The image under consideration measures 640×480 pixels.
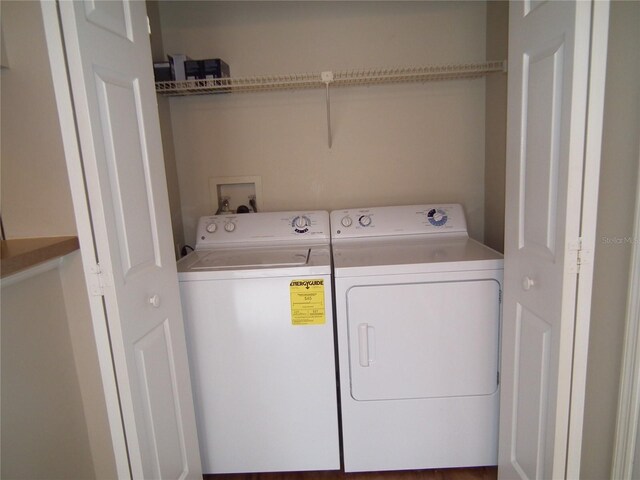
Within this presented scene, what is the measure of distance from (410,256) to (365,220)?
1.53 feet

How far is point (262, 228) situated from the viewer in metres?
2.03

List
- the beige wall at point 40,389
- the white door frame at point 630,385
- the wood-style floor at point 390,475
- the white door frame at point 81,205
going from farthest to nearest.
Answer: the wood-style floor at point 390,475 < the white door frame at point 630,385 < the beige wall at point 40,389 < the white door frame at point 81,205

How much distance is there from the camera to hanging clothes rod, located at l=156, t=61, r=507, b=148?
1.87m

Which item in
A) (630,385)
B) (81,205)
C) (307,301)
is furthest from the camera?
(307,301)

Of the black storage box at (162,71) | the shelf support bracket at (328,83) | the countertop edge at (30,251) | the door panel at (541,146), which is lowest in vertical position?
the countertop edge at (30,251)

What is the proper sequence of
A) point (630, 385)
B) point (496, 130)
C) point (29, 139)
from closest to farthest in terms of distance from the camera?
point (29, 139), point (630, 385), point (496, 130)

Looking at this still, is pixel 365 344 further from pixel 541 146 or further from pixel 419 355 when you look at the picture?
pixel 541 146

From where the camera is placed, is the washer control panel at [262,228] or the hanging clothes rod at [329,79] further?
the washer control panel at [262,228]

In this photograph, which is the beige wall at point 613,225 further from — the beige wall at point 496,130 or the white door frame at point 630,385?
the beige wall at point 496,130

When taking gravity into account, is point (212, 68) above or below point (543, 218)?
above

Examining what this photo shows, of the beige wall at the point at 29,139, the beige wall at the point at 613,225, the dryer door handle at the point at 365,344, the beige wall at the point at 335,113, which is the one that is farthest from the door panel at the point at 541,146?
the beige wall at the point at 29,139

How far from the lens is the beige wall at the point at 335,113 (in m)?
2.09

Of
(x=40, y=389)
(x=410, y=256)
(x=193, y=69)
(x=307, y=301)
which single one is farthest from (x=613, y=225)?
(x=193, y=69)

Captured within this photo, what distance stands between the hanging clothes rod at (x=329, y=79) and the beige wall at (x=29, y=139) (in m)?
0.84
